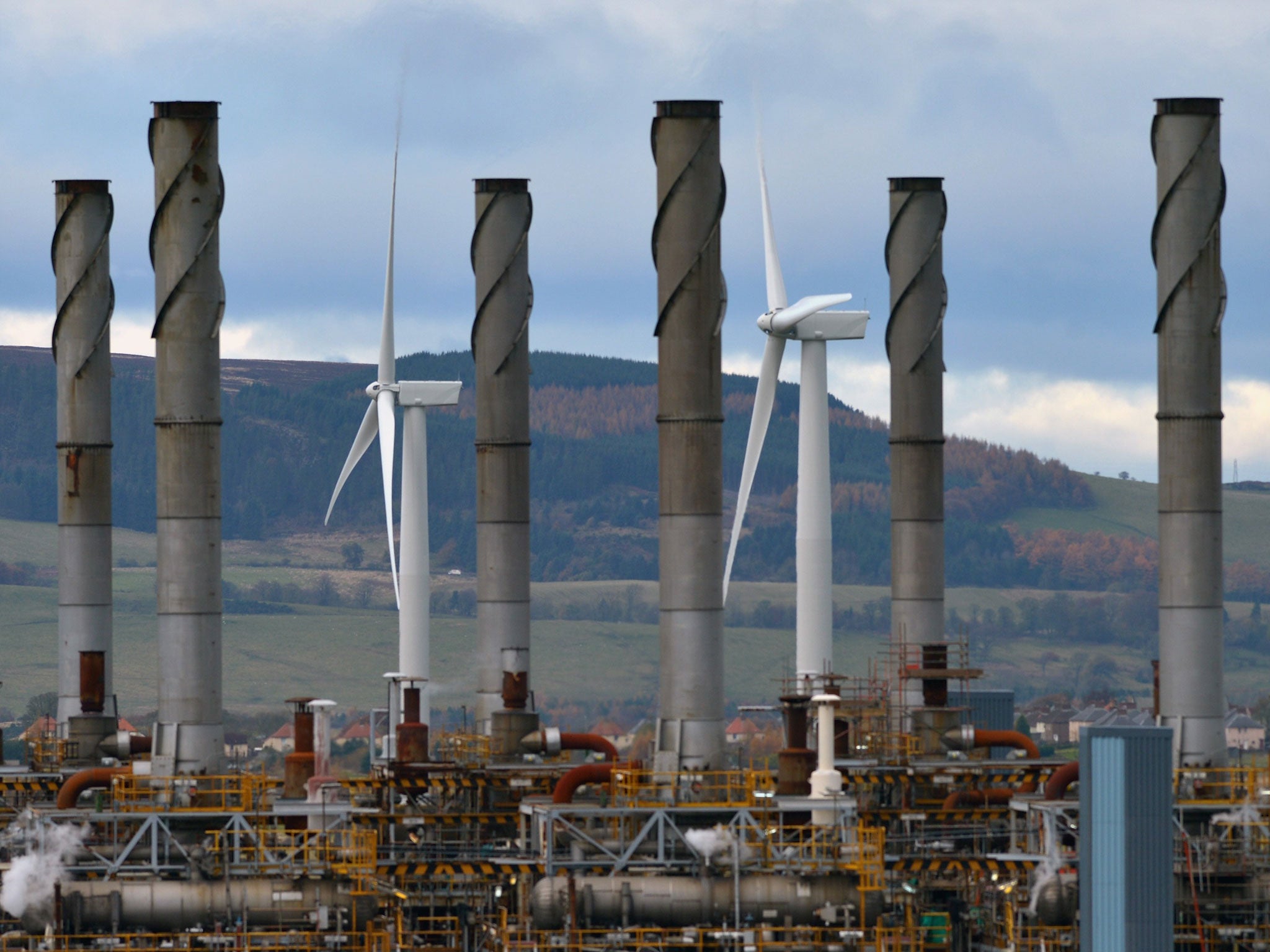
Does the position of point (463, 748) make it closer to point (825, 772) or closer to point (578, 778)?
point (578, 778)

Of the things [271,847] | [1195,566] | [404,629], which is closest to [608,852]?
[271,847]

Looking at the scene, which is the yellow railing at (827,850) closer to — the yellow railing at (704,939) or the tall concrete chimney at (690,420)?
the yellow railing at (704,939)

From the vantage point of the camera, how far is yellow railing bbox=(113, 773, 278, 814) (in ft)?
226

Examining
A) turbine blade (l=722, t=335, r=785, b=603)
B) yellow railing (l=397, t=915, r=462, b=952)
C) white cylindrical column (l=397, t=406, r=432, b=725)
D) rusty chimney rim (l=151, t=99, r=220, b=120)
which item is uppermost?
rusty chimney rim (l=151, t=99, r=220, b=120)

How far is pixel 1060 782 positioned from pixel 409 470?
36.5m

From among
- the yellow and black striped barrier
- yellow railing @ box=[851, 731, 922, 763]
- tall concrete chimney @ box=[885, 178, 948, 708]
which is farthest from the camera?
tall concrete chimney @ box=[885, 178, 948, 708]

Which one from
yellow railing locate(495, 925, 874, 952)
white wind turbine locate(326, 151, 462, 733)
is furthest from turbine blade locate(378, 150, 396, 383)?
yellow railing locate(495, 925, 874, 952)

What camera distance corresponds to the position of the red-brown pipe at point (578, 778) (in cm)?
7056

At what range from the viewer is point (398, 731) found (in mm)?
78750

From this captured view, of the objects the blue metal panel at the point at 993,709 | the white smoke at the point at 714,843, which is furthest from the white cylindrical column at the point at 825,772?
the blue metal panel at the point at 993,709

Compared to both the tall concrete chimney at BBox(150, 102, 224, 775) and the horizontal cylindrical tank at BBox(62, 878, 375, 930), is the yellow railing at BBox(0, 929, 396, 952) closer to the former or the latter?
the horizontal cylindrical tank at BBox(62, 878, 375, 930)

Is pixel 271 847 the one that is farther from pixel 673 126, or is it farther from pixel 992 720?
pixel 992 720

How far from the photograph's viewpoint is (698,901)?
6531 cm

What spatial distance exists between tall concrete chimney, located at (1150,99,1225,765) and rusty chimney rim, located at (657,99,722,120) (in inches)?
566
